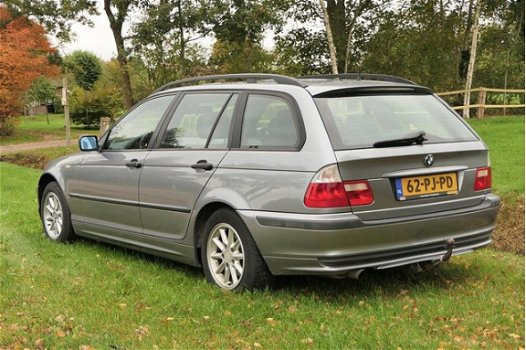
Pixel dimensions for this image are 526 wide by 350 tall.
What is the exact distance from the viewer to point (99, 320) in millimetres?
4086

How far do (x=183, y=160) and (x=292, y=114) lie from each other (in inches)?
44.4

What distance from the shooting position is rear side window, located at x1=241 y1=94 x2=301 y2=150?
14.5 feet

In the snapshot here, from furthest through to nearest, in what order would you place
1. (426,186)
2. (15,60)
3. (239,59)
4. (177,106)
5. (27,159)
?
(239,59), (15,60), (27,159), (177,106), (426,186)

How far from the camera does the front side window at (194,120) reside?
514cm

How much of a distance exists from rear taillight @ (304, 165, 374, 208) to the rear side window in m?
0.37

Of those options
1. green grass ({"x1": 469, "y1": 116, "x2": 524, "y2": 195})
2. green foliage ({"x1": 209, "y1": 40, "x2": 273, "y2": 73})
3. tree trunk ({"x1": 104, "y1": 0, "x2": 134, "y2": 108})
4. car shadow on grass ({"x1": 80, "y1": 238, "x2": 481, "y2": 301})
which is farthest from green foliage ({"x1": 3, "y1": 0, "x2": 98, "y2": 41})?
car shadow on grass ({"x1": 80, "y1": 238, "x2": 481, "y2": 301})

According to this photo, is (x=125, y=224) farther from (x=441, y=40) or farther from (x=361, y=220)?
(x=441, y=40)

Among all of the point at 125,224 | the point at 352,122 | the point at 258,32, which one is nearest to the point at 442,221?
the point at 352,122

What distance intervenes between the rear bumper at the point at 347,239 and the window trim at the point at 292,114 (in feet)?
1.59

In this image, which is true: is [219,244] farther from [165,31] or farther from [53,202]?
[165,31]

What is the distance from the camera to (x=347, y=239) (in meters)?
4.05

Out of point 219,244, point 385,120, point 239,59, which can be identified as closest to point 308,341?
point 219,244

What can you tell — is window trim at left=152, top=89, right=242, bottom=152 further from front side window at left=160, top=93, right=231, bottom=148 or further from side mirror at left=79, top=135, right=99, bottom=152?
side mirror at left=79, top=135, right=99, bottom=152

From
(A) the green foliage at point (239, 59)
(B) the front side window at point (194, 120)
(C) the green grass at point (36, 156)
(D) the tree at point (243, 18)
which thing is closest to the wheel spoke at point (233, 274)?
(B) the front side window at point (194, 120)
